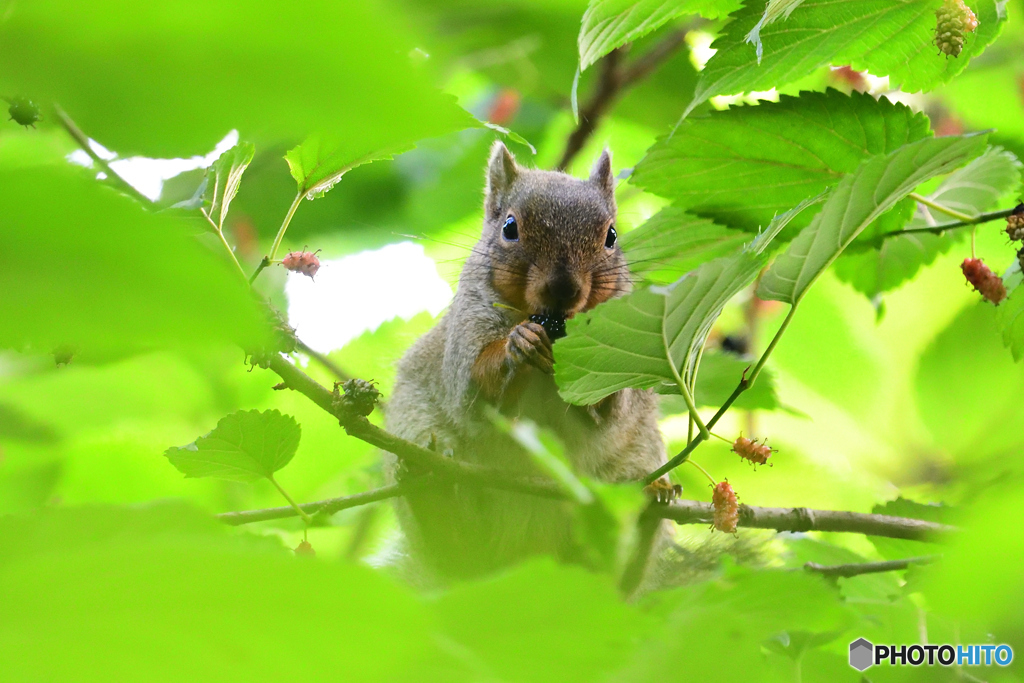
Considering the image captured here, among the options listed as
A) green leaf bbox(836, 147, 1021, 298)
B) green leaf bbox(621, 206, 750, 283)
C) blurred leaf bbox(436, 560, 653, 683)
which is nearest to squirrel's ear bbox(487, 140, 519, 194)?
green leaf bbox(621, 206, 750, 283)

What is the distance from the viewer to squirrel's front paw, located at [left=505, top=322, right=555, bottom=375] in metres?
2.33

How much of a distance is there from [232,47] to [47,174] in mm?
127

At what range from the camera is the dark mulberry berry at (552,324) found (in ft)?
8.04

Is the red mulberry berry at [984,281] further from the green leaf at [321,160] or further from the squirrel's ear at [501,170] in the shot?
the squirrel's ear at [501,170]

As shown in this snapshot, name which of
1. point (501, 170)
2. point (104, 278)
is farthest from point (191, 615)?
point (501, 170)

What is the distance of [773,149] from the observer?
196cm

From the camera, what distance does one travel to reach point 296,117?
0.34 metres

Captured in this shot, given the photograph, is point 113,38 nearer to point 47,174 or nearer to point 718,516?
point 47,174

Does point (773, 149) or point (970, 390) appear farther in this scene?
point (970, 390)

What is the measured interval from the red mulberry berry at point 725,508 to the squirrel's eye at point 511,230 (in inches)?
53.3

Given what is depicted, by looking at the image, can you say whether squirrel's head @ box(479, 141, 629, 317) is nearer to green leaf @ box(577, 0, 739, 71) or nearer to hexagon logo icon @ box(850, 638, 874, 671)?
green leaf @ box(577, 0, 739, 71)

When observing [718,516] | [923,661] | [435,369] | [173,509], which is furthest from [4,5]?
[435,369]

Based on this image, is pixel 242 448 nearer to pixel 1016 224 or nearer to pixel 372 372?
pixel 1016 224

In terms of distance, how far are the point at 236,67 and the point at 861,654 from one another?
1.69m
